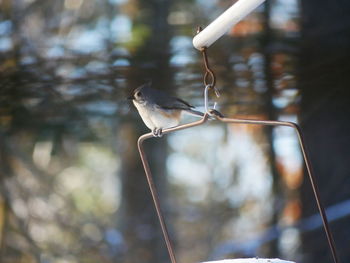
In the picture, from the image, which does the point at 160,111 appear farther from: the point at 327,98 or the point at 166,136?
the point at 166,136

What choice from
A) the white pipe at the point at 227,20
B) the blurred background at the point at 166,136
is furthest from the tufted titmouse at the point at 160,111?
the blurred background at the point at 166,136

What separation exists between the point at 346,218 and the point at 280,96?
1089 mm

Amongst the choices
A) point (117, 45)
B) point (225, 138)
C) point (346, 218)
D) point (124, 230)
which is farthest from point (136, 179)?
point (346, 218)

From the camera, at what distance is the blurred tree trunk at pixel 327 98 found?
12.5ft

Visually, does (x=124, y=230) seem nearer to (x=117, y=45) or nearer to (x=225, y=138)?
(x=225, y=138)

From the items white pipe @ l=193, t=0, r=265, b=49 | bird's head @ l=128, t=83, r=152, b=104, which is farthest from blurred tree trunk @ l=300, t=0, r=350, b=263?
white pipe @ l=193, t=0, r=265, b=49

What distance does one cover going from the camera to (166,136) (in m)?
5.13

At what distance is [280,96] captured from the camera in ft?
14.0

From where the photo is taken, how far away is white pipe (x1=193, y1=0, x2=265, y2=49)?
131cm

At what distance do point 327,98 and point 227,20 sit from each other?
2761 mm

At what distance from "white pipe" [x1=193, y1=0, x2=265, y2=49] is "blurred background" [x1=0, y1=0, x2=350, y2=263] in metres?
2.22

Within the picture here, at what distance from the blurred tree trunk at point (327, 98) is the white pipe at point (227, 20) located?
2.47 metres

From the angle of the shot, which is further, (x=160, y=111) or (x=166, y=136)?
(x=166, y=136)

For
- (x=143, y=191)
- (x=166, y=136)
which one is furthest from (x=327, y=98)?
(x=143, y=191)
